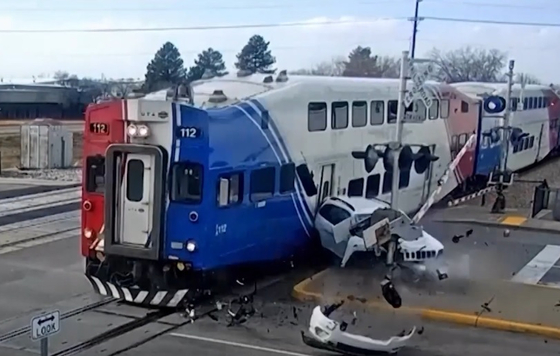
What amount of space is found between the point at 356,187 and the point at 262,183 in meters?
3.82

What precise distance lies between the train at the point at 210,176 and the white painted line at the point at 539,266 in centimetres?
340

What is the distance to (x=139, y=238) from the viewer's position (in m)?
12.2

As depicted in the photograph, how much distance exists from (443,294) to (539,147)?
87.3 feet

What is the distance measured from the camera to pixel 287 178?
1430cm

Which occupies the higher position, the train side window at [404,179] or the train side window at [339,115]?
the train side window at [339,115]

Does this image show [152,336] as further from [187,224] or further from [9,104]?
[9,104]

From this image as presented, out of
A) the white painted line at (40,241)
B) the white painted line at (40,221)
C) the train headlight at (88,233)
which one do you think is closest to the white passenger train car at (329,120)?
the train headlight at (88,233)

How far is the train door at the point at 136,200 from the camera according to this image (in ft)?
39.8

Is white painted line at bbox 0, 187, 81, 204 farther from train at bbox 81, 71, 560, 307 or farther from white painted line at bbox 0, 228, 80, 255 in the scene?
train at bbox 81, 71, 560, 307

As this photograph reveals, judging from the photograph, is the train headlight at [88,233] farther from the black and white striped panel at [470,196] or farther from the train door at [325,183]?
the black and white striped panel at [470,196]

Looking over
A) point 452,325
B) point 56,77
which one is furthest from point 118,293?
point 56,77

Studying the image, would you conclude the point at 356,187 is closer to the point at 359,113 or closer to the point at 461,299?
the point at 359,113

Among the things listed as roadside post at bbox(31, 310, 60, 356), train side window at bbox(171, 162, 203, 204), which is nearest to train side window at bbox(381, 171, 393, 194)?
train side window at bbox(171, 162, 203, 204)

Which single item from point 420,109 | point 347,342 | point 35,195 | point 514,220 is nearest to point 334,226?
point 420,109
